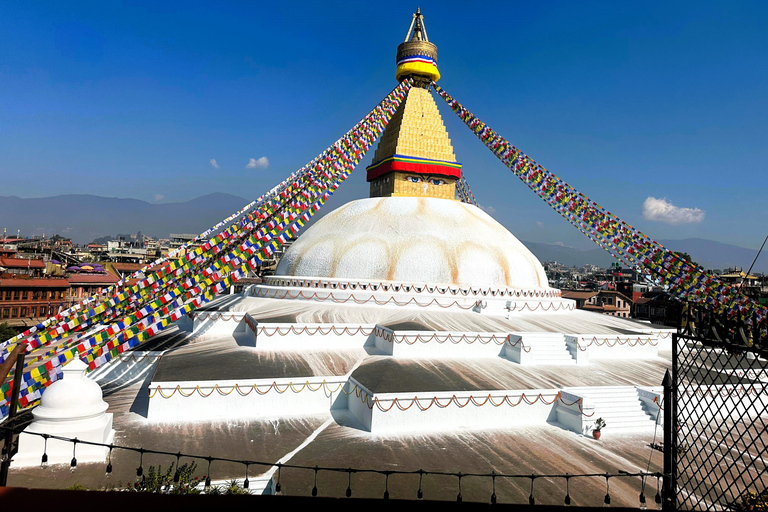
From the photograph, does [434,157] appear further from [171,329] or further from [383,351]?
[171,329]

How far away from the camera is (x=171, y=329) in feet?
43.0

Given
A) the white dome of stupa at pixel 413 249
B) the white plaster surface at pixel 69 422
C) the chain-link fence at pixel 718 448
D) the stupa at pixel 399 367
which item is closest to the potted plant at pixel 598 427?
the stupa at pixel 399 367

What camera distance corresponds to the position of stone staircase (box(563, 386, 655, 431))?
8.12 m

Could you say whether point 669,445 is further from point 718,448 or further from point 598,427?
point 718,448

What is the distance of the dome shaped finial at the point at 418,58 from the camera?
18.4 m

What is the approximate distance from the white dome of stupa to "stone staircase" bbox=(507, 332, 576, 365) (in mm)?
3547

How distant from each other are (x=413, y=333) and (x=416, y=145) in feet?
30.4

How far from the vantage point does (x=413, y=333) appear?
33.6ft

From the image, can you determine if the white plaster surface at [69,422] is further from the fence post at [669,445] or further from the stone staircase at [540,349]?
the stone staircase at [540,349]

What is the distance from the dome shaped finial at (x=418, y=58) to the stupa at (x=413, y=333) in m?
0.05

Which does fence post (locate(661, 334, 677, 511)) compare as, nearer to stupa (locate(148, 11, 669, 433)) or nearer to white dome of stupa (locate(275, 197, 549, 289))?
stupa (locate(148, 11, 669, 433))

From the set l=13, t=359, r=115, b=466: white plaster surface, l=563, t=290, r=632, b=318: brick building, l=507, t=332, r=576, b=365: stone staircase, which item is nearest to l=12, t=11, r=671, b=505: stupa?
l=507, t=332, r=576, b=365: stone staircase

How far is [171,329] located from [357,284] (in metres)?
5.25

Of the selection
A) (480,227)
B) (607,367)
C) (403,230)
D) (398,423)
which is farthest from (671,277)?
(398,423)
